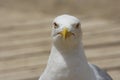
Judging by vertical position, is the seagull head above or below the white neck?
above

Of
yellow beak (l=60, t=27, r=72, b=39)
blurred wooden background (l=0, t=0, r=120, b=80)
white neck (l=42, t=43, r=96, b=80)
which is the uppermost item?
blurred wooden background (l=0, t=0, r=120, b=80)

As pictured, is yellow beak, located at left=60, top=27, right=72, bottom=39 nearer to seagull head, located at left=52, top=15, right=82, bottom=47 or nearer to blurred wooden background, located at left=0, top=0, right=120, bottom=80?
seagull head, located at left=52, top=15, right=82, bottom=47

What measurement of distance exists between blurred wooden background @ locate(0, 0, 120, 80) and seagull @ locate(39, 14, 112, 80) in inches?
41.4

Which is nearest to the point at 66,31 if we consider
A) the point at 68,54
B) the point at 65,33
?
the point at 65,33

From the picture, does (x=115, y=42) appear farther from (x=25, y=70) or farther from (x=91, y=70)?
(x=91, y=70)

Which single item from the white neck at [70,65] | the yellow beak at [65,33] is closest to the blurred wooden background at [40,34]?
the white neck at [70,65]

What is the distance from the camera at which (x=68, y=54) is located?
7.15 feet

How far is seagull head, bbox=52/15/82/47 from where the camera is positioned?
2.11 meters

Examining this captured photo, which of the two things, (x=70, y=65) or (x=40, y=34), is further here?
(x=40, y=34)

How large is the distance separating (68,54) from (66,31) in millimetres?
134

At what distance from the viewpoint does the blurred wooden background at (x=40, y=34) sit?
137 inches

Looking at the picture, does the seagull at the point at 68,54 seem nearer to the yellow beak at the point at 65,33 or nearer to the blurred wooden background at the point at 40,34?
the yellow beak at the point at 65,33

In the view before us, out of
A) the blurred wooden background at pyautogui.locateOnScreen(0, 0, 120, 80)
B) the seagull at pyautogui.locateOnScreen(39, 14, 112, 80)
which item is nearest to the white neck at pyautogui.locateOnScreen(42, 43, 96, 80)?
the seagull at pyautogui.locateOnScreen(39, 14, 112, 80)

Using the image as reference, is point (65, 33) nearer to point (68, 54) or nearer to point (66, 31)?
point (66, 31)
